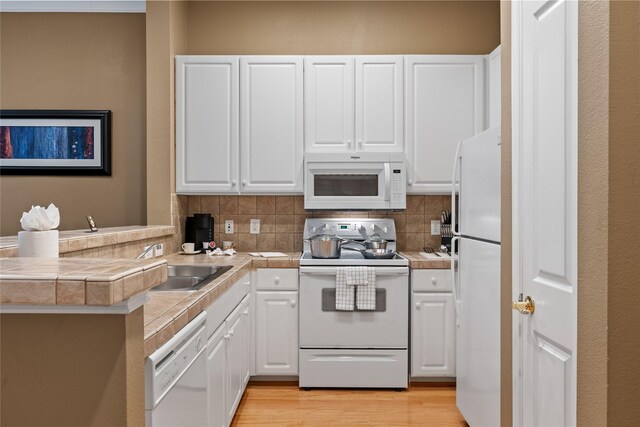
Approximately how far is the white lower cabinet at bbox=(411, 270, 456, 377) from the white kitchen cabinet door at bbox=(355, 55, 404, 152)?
3.32ft

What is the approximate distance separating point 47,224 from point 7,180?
114 inches

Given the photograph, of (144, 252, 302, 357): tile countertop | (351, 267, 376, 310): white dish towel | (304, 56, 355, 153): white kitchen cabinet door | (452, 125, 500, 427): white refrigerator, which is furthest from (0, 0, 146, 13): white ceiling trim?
(452, 125, 500, 427): white refrigerator

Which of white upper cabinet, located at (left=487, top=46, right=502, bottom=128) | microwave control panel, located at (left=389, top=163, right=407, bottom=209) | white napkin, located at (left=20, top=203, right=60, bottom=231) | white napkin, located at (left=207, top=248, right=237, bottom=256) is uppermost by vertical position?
white upper cabinet, located at (left=487, top=46, right=502, bottom=128)

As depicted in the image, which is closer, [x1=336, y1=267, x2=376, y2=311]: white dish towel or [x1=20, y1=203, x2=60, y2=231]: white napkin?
[x1=20, y1=203, x2=60, y2=231]: white napkin

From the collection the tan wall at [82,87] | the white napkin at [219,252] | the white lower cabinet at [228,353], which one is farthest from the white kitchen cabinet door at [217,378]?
the tan wall at [82,87]

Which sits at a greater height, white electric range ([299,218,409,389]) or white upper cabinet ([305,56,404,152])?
white upper cabinet ([305,56,404,152])

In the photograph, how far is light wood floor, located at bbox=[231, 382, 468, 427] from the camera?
2.83 metres

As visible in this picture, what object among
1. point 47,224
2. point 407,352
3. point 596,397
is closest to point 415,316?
point 407,352

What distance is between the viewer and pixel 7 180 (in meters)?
3.81

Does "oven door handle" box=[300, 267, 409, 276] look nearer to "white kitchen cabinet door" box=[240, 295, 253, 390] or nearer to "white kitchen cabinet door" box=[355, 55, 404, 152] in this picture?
"white kitchen cabinet door" box=[240, 295, 253, 390]

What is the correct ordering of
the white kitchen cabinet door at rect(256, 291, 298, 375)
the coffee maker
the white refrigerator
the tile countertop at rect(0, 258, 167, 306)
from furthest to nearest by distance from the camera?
the coffee maker, the white kitchen cabinet door at rect(256, 291, 298, 375), the white refrigerator, the tile countertop at rect(0, 258, 167, 306)

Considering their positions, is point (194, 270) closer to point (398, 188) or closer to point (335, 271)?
point (335, 271)

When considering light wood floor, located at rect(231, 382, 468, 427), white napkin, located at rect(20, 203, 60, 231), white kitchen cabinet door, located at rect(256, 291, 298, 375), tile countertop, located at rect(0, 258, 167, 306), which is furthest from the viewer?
white kitchen cabinet door, located at rect(256, 291, 298, 375)

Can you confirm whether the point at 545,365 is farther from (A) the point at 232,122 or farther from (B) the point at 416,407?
(A) the point at 232,122
